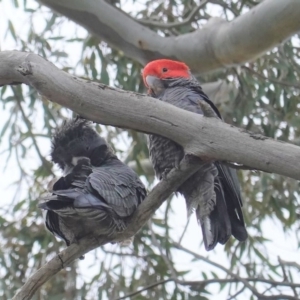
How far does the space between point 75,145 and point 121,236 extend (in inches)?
13.2

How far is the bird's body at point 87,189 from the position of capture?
1.94 meters

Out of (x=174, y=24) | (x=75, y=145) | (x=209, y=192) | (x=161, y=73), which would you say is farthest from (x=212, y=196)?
(x=174, y=24)

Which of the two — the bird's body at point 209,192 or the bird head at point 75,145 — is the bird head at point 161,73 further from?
the bird head at point 75,145

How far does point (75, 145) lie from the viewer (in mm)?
2285

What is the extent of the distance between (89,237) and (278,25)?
140 cm

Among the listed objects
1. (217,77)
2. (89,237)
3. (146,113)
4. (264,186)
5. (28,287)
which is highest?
(217,77)

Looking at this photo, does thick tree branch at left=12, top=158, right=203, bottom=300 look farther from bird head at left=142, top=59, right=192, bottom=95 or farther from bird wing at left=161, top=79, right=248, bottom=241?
bird head at left=142, top=59, right=192, bottom=95

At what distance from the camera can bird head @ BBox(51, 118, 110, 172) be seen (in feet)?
7.45

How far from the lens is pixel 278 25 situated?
9.97ft

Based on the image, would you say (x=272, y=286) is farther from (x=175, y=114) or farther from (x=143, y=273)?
(x=175, y=114)

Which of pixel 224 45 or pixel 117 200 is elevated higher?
pixel 224 45

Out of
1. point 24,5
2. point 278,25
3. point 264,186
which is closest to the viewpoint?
point 278,25

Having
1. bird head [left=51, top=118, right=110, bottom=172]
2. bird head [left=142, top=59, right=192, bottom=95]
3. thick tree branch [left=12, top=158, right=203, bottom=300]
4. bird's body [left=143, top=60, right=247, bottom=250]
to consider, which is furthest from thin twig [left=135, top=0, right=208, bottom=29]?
thick tree branch [left=12, top=158, right=203, bottom=300]

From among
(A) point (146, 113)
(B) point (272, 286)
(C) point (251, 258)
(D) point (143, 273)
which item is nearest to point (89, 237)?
(A) point (146, 113)
